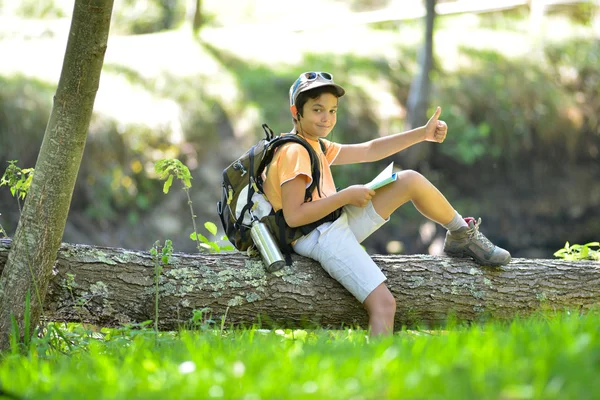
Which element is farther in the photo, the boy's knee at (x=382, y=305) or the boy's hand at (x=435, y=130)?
the boy's hand at (x=435, y=130)

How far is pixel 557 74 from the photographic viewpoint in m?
10.8

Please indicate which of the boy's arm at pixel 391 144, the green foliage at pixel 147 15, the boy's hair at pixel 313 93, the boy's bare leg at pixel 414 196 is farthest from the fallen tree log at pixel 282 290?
the green foliage at pixel 147 15

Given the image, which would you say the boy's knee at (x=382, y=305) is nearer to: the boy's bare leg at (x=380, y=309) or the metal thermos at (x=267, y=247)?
the boy's bare leg at (x=380, y=309)

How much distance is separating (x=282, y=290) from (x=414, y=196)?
973 millimetres

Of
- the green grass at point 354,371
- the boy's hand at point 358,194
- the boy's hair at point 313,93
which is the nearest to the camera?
the green grass at point 354,371

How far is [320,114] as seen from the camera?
4016mm

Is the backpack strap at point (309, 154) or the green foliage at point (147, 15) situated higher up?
the green foliage at point (147, 15)

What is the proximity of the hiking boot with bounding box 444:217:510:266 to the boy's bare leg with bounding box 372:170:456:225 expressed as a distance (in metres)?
0.16

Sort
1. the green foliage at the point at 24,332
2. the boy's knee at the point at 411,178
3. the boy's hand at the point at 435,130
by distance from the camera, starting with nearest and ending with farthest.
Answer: the green foliage at the point at 24,332 → the boy's knee at the point at 411,178 → the boy's hand at the point at 435,130

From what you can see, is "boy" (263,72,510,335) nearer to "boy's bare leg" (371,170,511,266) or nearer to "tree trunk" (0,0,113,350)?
"boy's bare leg" (371,170,511,266)

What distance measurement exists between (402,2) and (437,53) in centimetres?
519

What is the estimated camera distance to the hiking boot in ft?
13.3

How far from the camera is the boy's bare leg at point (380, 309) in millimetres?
3746

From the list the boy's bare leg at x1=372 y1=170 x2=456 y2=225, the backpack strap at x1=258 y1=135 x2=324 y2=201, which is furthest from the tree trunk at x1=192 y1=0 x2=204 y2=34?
the boy's bare leg at x1=372 y1=170 x2=456 y2=225
